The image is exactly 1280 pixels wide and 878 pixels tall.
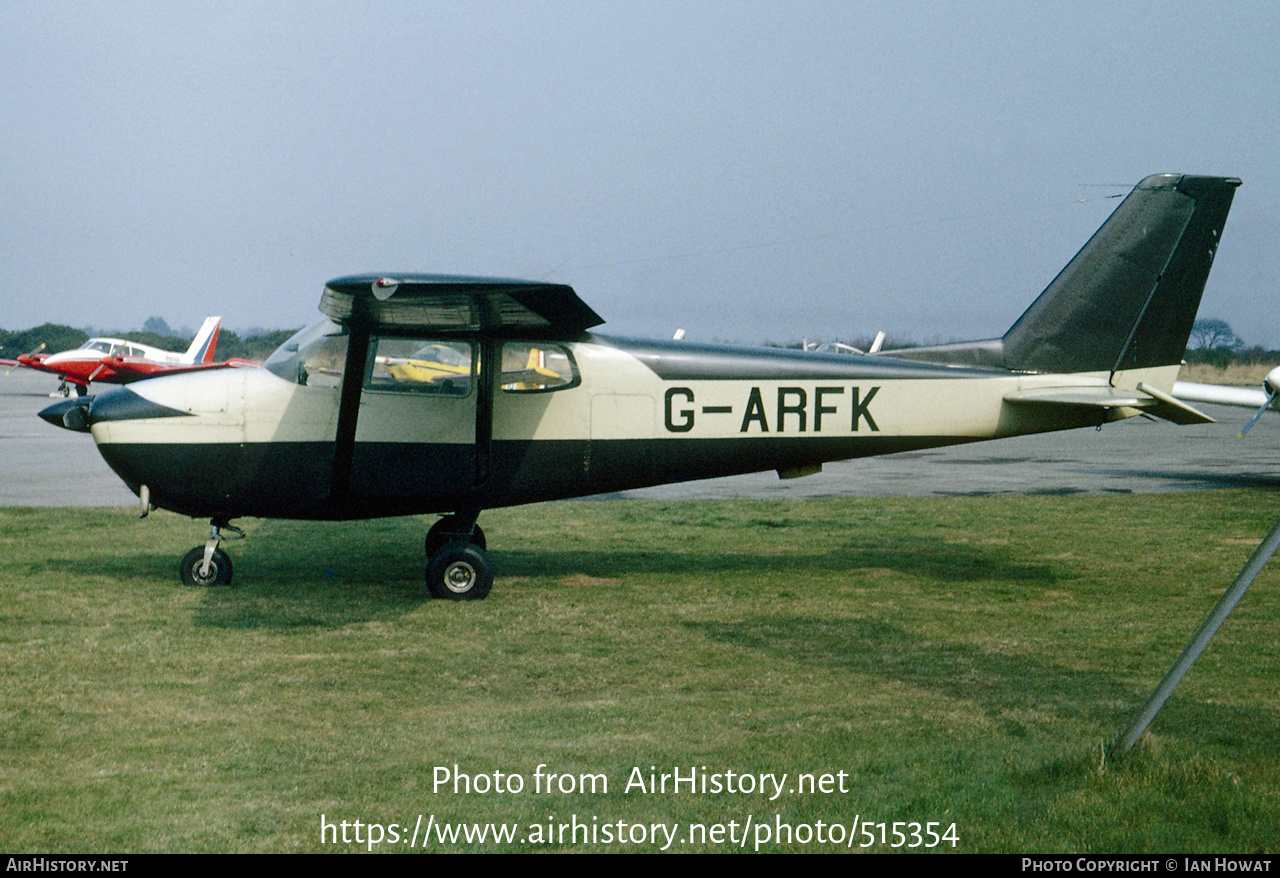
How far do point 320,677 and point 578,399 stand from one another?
3384 millimetres

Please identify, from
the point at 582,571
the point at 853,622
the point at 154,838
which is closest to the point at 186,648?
the point at 154,838

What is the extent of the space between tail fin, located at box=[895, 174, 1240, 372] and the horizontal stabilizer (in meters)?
0.26

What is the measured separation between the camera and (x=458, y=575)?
8.80 metres

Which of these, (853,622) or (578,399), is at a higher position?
(578,399)

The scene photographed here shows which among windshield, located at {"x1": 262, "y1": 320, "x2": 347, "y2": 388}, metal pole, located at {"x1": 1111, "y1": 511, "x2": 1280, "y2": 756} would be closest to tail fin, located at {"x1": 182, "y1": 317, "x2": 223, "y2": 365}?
windshield, located at {"x1": 262, "y1": 320, "x2": 347, "y2": 388}

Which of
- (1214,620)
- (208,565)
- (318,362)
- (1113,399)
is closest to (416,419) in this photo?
(318,362)

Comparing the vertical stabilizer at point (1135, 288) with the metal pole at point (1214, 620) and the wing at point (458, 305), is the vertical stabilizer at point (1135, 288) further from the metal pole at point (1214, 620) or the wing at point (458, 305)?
the metal pole at point (1214, 620)

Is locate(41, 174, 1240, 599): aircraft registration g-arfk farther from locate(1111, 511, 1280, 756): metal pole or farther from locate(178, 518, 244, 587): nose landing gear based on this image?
locate(1111, 511, 1280, 756): metal pole

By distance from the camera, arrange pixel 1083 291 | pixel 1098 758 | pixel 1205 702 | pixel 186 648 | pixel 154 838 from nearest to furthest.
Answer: pixel 154 838 → pixel 1098 758 → pixel 1205 702 → pixel 186 648 → pixel 1083 291


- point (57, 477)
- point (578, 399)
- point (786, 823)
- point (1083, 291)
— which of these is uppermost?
point (1083, 291)

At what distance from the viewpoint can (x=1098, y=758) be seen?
15.4 feet

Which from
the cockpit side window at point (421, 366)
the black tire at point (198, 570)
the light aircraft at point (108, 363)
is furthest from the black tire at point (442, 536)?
the light aircraft at point (108, 363)
